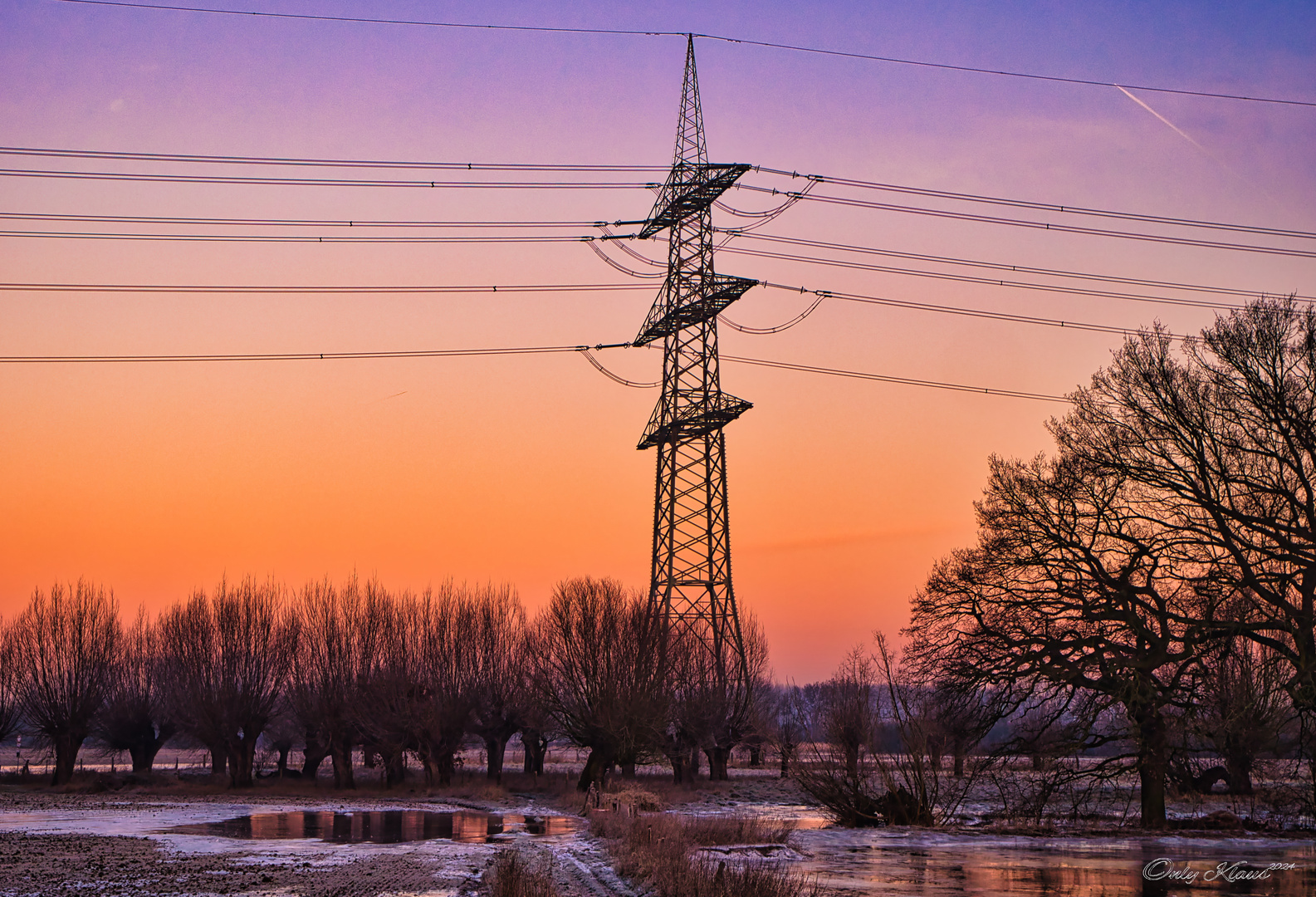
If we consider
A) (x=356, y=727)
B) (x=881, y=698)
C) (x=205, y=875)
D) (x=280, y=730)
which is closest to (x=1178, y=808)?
(x=881, y=698)

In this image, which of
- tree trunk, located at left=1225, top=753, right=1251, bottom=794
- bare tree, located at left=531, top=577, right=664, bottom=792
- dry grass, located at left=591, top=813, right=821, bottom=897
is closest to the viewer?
dry grass, located at left=591, top=813, right=821, bottom=897

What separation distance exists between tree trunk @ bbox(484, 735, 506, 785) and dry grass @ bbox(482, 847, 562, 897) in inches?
1413

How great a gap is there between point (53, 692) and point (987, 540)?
5671 cm

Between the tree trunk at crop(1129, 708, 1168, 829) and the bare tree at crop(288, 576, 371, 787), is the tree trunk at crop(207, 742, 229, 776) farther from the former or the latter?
the tree trunk at crop(1129, 708, 1168, 829)

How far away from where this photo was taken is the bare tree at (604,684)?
163ft

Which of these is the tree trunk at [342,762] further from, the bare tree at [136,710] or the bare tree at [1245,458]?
the bare tree at [1245,458]

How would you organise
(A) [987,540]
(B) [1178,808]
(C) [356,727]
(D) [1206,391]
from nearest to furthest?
(D) [1206,391] → (A) [987,540] → (B) [1178,808] → (C) [356,727]

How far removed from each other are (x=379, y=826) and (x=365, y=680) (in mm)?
26725

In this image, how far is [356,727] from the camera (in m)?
62.1

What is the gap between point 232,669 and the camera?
63594 mm

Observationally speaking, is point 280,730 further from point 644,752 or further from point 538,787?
point 644,752

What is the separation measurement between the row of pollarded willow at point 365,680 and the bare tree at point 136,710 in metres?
0.12

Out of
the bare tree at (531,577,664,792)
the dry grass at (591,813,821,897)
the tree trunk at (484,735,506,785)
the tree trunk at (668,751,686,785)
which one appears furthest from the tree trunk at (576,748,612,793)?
the dry grass at (591,813,821,897)

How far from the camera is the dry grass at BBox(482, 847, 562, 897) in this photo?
18531 mm
